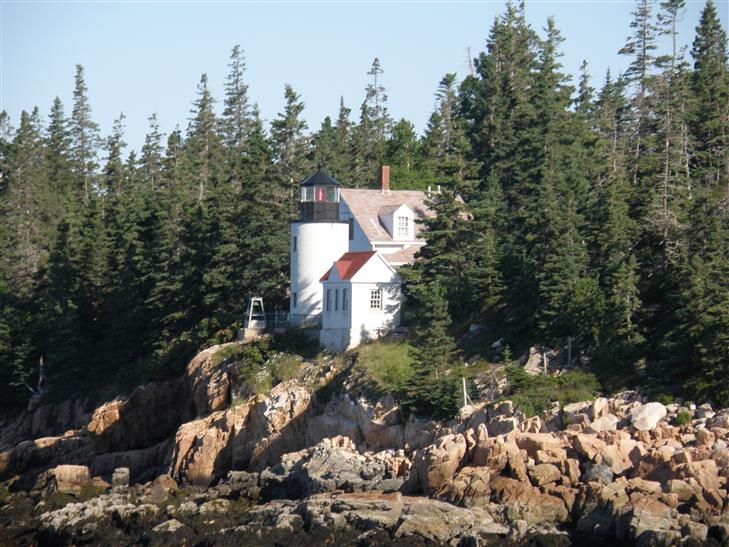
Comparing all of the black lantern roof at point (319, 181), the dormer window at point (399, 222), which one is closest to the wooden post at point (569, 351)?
Answer: the black lantern roof at point (319, 181)

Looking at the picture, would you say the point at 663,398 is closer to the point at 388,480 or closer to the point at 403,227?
the point at 388,480

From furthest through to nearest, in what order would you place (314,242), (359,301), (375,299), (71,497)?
(314,242) → (375,299) → (359,301) → (71,497)

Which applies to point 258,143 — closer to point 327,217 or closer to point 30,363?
point 327,217

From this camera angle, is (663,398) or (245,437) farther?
(245,437)

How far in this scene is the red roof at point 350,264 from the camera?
157 ft

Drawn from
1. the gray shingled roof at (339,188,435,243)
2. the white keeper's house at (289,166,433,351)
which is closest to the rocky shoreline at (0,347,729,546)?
the white keeper's house at (289,166,433,351)

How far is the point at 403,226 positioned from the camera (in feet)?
180

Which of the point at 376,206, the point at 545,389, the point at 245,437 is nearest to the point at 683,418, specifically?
the point at 545,389

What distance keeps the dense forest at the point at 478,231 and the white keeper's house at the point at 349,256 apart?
172 cm

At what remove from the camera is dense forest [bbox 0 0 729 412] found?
41.6 m

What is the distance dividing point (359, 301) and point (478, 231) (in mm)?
6159

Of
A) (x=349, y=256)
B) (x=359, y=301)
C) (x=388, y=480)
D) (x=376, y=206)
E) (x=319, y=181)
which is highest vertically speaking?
(x=319, y=181)

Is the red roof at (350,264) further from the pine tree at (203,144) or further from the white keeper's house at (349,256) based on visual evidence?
the pine tree at (203,144)

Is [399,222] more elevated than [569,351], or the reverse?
[399,222]
